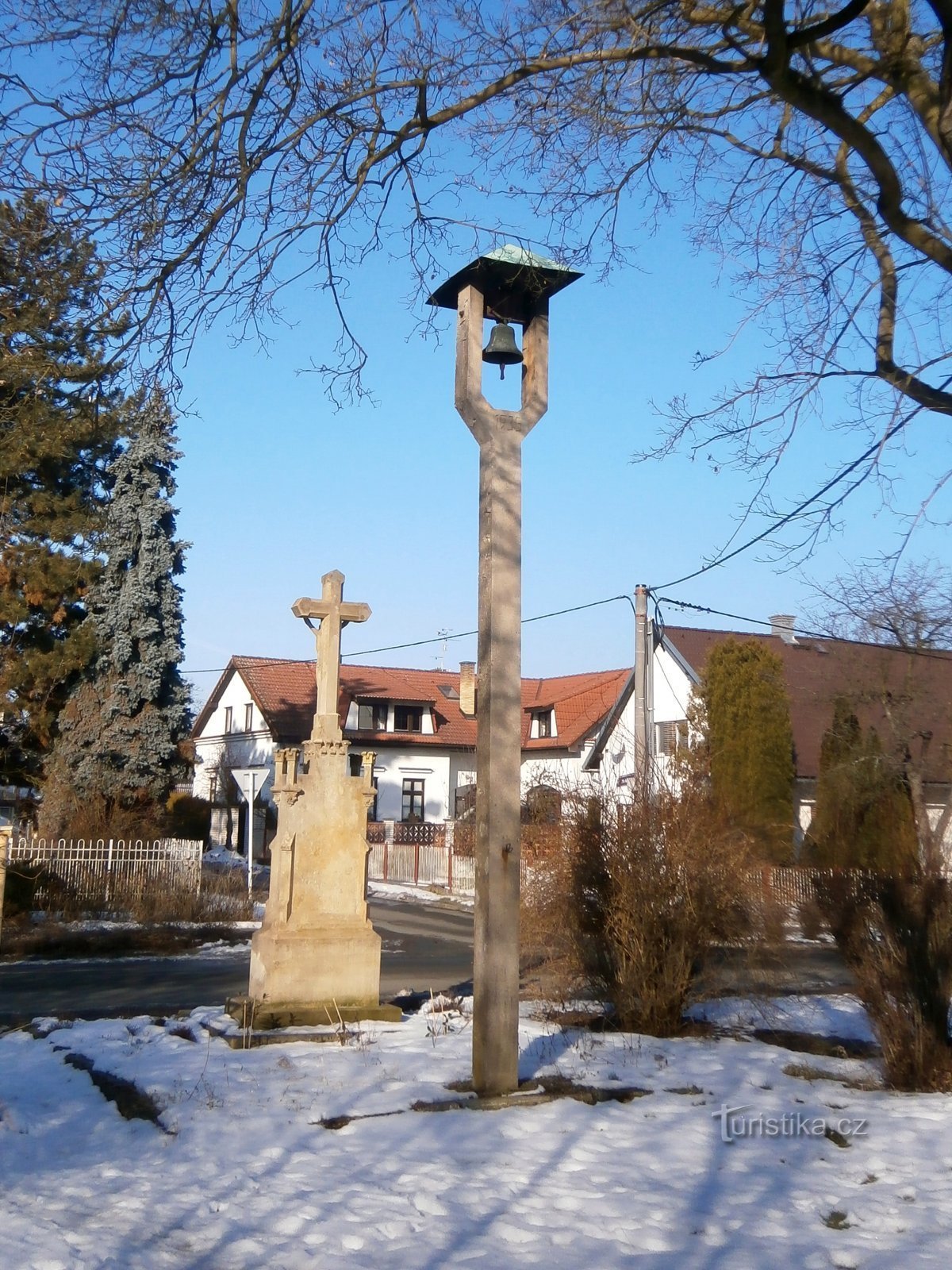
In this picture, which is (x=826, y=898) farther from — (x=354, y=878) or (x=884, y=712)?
(x=884, y=712)

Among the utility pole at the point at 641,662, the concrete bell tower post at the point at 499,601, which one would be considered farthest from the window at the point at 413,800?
the concrete bell tower post at the point at 499,601

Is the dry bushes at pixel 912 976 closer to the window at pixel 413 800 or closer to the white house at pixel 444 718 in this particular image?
the white house at pixel 444 718

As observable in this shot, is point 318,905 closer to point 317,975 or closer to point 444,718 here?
point 317,975

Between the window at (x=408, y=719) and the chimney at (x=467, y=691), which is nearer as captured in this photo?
the chimney at (x=467, y=691)

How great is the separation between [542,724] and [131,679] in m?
20.9

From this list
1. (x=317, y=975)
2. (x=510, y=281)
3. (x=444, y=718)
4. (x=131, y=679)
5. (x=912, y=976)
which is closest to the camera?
(x=912, y=976)

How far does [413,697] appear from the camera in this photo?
149 ft

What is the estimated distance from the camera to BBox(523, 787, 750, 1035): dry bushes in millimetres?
8531

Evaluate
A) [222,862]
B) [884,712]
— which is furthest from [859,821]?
[222,862]

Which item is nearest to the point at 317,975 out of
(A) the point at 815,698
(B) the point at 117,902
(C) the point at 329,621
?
(C) the point at 329,621

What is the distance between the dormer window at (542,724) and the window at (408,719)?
4.20 m

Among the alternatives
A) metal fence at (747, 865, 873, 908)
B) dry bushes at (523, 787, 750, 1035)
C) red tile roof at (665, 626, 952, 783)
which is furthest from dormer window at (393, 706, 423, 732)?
dry bushes at (523, 787, 750, 1035)

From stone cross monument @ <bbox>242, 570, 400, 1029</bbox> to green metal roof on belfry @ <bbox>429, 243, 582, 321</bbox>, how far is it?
3863 millimetres

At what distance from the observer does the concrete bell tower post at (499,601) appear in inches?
270
